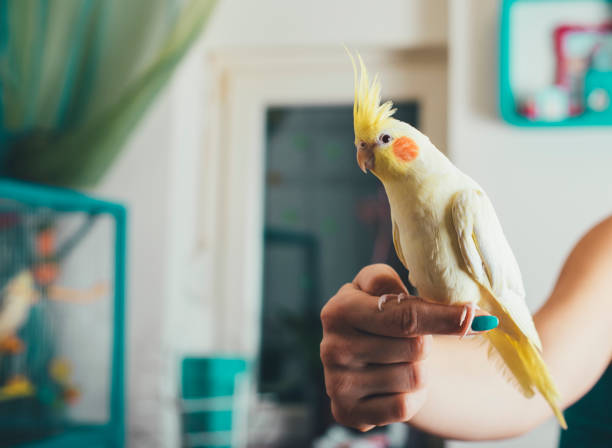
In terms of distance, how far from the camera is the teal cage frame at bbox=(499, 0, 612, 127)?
1352 millimetres

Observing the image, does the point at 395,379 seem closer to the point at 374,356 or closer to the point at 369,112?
the point at 374,356

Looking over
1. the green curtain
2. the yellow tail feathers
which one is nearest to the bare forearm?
the yellow tail feathers

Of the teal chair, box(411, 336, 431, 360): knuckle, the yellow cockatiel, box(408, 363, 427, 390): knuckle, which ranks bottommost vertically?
the teal chair

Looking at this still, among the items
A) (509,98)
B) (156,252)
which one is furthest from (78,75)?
(509,98)

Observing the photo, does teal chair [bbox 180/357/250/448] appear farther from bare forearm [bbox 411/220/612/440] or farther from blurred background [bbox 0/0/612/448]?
bare forearm [bbox 411/220/612/440]

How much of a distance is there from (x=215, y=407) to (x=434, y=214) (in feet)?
4.11

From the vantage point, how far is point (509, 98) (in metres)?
1.41

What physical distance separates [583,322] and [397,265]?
79 centimetres

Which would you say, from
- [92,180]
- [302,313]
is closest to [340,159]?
[302,313]

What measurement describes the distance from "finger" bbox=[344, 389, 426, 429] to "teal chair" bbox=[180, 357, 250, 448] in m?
1.07

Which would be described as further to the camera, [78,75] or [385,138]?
[78,75]

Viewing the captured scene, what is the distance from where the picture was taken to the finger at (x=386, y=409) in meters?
0.49

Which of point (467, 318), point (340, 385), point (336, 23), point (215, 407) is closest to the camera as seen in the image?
point (467, 318)

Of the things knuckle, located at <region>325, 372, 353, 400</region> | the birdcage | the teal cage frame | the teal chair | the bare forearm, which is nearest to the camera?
knuckle, located at <region>325, 372, 353, 400</region>
